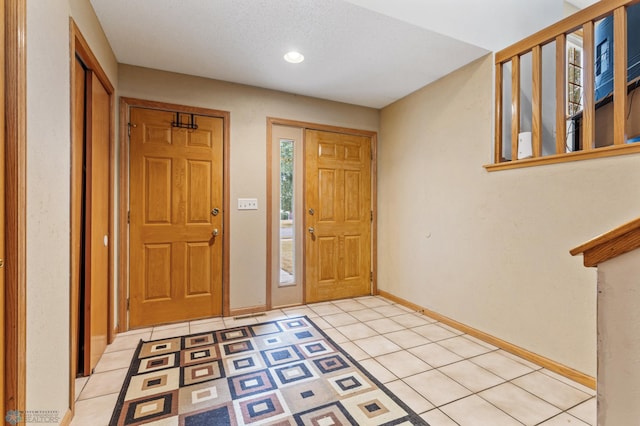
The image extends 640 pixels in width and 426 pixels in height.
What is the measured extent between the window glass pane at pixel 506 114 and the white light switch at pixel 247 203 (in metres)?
2.43

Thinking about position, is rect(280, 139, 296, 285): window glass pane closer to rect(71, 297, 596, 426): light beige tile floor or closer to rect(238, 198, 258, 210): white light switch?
rect(238, 198, 258, 210): white light switch

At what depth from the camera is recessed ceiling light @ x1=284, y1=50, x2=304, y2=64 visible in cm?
260

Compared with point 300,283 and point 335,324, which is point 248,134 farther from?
point 335,324

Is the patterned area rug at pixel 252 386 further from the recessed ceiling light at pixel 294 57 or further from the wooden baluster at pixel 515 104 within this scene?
the recessed ceiling light at pixel 294 57

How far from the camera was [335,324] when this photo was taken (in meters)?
2.99

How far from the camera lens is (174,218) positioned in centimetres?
297

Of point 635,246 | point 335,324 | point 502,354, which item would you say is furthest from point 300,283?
point 635,246

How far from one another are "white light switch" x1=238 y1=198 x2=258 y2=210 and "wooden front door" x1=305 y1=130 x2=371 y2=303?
623mm

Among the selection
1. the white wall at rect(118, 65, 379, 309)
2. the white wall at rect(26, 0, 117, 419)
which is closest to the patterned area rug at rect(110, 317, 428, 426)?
the white wall at rect(26, 0, 117, 419)

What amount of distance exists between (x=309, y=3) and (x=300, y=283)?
108 inches

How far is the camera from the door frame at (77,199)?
1.61 meters

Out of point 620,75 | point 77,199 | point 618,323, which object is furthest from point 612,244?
point 77,199

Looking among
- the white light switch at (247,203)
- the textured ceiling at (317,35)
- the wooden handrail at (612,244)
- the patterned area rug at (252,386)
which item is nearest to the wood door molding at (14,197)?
the patterned area rug at (252,386)

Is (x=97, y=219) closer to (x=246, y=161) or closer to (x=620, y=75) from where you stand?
(x=246, y=161)
